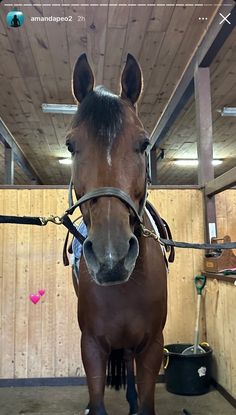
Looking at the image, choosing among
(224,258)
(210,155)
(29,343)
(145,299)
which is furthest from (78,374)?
(210,155)

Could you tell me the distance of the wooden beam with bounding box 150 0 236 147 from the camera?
8.16 ft

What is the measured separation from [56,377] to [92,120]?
2.36m

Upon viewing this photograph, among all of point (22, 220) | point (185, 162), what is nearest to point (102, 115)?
point (22, 220)

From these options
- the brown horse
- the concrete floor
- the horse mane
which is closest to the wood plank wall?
the concrete floor

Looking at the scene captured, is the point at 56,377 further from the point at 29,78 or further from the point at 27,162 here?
the point at 27,162

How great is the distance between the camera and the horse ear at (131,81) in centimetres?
130

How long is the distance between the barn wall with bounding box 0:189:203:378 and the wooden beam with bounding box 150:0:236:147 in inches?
42.8

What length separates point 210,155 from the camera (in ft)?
9.89

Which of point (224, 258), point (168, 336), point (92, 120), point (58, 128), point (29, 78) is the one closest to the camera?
point (92, 120)

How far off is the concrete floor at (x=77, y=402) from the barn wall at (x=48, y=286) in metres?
0.16


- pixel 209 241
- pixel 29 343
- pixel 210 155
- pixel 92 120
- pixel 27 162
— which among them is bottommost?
pixel 29 343

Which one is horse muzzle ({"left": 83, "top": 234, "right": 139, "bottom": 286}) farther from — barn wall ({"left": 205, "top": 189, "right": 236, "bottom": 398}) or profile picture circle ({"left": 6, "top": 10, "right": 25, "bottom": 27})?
profile picture circle ({"left": 6, "top": 10, "right": 25, "bottom": 27})

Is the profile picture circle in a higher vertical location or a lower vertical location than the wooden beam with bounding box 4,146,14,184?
higher

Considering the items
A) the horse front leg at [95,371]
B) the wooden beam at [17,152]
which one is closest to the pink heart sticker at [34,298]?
the horse front leg at [95,371]
